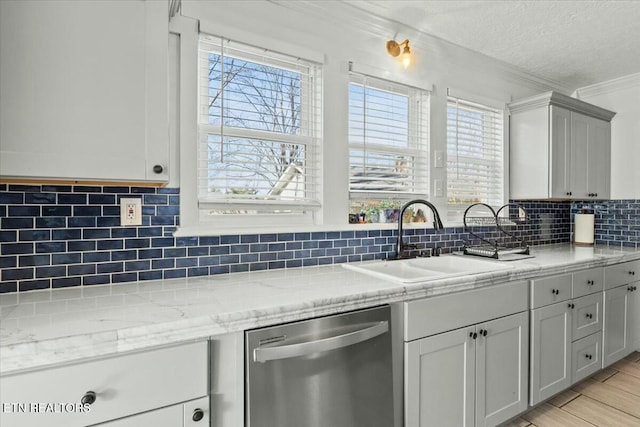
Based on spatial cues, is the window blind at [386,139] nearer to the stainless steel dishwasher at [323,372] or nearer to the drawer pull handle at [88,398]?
the stainless steel dishwasher at [323,372]

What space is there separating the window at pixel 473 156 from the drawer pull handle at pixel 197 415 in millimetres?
2271

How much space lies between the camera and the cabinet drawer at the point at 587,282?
8.09ft

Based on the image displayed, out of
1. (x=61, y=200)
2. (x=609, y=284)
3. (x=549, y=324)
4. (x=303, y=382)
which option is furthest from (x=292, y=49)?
(x=609, y=284)

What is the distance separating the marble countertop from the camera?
998mm

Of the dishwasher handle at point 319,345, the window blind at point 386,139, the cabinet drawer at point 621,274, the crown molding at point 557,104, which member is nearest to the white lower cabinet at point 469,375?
the dishwasher handle at point 319,345

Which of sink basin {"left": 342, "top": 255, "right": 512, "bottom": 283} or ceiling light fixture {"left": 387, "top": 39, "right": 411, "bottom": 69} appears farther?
ceiling light fixture {"left": 387, "top": 39, "right": 411, "bottom": 69}

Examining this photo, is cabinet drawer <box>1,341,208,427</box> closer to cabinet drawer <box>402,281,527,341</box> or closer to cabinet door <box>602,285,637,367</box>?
cabinet drawer <box>402,281,527,341</box>

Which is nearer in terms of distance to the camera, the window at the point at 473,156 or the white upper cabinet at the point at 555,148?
the window at the point at 473,156

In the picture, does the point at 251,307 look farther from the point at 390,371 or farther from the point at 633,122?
the point at 633,122

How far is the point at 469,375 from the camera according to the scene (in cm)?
188

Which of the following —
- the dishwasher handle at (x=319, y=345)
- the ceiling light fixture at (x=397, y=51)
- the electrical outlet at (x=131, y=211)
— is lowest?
the dishwasher handle at (x=319, y=345)

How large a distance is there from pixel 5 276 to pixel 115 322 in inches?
28.0

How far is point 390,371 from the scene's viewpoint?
A: 160 cm

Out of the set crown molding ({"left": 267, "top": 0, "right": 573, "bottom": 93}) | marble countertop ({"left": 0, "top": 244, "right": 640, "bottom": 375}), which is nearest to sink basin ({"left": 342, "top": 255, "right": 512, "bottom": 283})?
marble countertop ({"left": 0, "top": 244, "right": 640, "bottom": 375})
